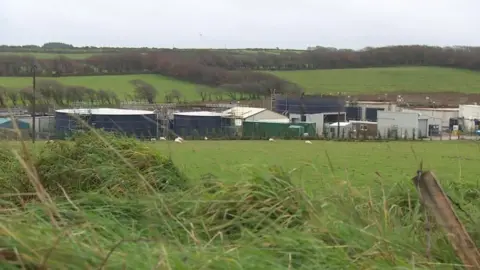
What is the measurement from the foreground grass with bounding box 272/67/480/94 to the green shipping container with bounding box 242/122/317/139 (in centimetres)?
2923

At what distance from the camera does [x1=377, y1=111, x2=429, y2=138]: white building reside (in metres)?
47.0

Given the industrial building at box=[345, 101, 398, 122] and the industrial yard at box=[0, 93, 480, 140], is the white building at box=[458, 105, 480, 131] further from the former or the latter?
the industrial building at box=[345, 101, 398, 122]

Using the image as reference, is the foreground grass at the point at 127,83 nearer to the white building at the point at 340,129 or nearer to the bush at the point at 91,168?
the white building at the point at 340,129

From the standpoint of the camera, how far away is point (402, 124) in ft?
157

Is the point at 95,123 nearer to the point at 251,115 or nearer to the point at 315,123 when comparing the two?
the point at 251,115

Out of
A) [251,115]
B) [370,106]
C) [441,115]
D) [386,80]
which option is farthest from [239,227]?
[386,80]

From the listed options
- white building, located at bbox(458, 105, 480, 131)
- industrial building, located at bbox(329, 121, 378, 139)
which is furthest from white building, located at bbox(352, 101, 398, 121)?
industrial building, located at bbox(329, 121, 378, 139)

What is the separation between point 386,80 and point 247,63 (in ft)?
63.6

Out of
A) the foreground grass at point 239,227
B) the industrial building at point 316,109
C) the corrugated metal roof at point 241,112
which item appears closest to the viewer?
the foreground grass at point 239,227

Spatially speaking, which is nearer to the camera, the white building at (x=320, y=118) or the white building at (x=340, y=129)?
the white building at (x=340, y=129)

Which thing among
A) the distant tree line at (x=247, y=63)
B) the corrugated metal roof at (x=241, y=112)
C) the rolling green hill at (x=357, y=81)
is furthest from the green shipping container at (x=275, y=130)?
the distant tree line at (x=247, y=63)

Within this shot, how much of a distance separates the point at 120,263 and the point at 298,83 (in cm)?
7748

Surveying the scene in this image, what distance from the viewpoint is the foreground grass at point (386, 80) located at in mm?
76938

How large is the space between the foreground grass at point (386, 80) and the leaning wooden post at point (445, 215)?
7225 cm
